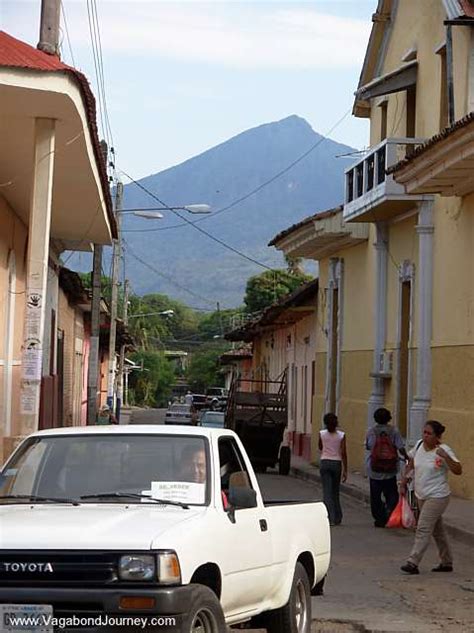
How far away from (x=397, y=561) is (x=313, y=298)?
24.0 meters

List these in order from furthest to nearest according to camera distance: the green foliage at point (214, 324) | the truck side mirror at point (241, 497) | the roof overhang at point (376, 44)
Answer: the green foliage at point (214, 324), the roof overhang at point (376, 44), the truck side mirror at point (241, 497)

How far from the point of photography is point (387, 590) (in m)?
12.6

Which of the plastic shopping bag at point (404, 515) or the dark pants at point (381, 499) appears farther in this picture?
the dark pants at point (381, 499)

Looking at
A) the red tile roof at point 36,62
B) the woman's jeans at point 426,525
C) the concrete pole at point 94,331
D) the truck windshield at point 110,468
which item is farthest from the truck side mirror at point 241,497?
the concrete pole at point 94,331

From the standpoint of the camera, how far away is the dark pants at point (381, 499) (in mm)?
18266

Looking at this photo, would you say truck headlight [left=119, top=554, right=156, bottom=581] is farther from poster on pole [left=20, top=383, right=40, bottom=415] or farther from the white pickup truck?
poster on pole [left=20, top=383, right=40, bottom=415]

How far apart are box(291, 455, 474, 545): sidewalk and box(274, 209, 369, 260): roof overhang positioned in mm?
5625

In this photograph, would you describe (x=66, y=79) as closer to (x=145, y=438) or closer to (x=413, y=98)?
(x=145, y=438)

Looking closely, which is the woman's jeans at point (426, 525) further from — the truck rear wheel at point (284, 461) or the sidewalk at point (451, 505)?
the truck rear wheel at point (284, 461)

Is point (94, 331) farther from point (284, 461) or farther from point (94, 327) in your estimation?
point (284, 461)

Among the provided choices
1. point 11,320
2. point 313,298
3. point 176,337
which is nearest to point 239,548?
point 11,320

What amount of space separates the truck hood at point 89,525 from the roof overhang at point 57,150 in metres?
7.08

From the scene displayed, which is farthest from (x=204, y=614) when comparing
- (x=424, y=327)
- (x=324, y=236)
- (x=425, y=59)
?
(x=324, y=236)

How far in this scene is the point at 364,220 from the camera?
28375mm
